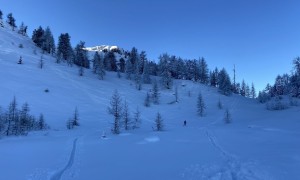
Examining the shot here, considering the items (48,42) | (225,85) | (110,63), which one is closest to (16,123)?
(225,85)

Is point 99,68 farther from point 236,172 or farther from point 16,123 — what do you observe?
point 236,172

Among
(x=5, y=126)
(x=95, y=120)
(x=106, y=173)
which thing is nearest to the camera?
(x=106, y=173)

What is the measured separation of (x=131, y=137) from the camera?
30.3 metres

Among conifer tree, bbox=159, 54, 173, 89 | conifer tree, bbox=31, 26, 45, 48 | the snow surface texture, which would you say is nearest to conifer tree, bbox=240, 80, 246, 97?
the snow surface texture

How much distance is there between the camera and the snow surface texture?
13.4 metres

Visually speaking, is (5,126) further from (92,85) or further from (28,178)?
(92,85)

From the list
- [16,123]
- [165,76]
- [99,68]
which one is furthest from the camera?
[165,76]

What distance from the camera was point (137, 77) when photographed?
9831cm

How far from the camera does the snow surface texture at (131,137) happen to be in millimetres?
13383

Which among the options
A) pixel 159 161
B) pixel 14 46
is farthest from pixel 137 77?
pixel 159 161

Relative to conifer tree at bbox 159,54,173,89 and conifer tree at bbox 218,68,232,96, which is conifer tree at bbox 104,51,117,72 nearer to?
conifer tree at bbox 159,54,173,89

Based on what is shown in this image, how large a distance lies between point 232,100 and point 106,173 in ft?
274

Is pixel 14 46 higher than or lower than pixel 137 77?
higher

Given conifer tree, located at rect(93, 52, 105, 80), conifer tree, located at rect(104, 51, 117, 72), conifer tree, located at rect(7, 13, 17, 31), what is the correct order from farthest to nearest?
conifer tree, located at rect(7, 13, 17, 31) → conifer tree, located at rect(104, 51, 117, 72) → conifer tree, located at rect(93, 52, 105, 80)
